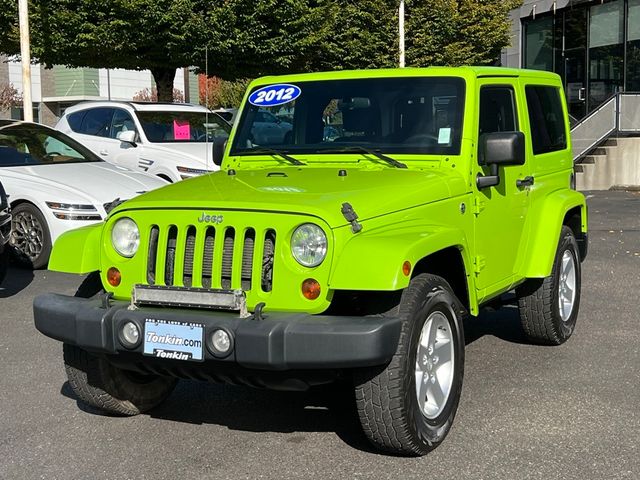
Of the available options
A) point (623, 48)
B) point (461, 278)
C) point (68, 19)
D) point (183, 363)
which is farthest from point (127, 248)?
point (623, 48)

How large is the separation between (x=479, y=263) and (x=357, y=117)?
3.69 ft

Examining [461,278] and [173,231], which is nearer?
[173,231]

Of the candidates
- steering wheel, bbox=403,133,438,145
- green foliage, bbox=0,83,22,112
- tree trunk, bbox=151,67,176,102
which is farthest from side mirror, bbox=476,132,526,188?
green foliage, bbox=0,83,22,112

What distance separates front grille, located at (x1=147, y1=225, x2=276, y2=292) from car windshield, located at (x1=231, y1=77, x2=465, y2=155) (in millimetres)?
1321

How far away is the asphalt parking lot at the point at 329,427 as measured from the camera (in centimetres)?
424

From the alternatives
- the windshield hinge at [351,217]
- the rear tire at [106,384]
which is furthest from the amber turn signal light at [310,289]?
the rear tire at [106,384]

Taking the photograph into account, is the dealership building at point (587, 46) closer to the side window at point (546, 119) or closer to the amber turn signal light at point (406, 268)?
the side window at point (546, 119)

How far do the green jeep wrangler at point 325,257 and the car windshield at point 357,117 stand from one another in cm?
1

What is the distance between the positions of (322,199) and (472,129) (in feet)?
4.44

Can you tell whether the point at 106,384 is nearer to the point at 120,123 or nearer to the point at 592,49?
the point at 120,123

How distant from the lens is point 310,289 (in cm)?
409

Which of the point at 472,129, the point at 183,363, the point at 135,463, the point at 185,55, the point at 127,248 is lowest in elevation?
the point at 135,463

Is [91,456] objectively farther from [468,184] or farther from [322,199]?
[468,184]

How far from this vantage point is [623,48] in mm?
24719
